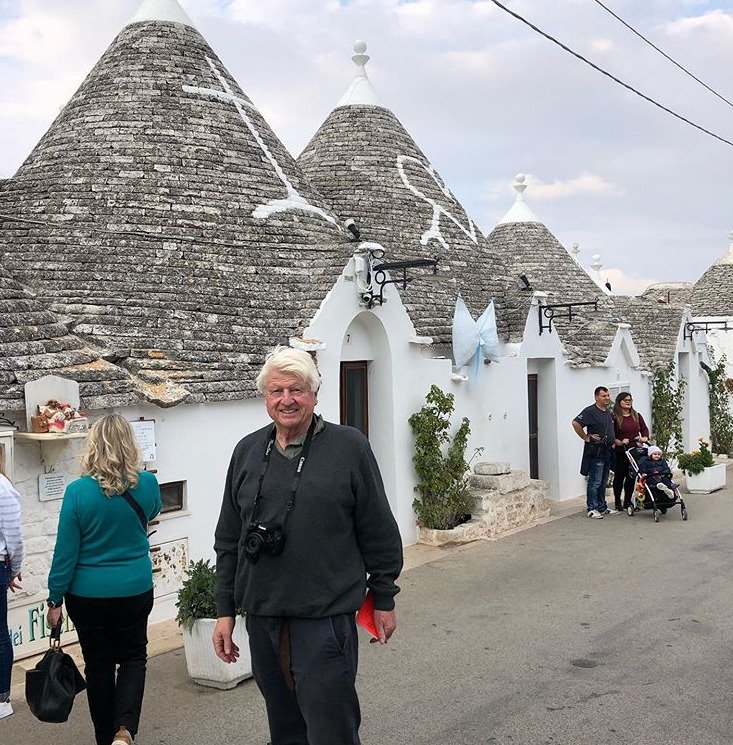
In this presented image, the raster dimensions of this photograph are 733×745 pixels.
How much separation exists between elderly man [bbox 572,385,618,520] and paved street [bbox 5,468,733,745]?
284cm

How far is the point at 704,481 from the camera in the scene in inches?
600

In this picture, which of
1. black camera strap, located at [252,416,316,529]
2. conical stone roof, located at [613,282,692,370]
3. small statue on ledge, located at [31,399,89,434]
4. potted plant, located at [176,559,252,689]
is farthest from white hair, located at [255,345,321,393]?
conical stone roof, located at [613,282,692,370]

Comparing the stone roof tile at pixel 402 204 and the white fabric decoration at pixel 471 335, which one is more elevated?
the stone roof tile at pixel 402 204

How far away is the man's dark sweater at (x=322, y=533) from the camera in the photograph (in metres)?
3.55

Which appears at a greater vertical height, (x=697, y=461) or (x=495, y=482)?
(x=495, y=482)

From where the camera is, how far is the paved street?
5336 mm

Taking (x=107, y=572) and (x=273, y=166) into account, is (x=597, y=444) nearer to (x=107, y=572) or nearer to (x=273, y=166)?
(x=273, y=166)

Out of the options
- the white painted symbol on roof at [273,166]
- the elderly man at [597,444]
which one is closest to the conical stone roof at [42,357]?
the white painted symbol on roof at [273,166]

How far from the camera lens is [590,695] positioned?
5.85 meters

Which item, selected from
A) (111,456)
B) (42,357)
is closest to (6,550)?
(111,456)

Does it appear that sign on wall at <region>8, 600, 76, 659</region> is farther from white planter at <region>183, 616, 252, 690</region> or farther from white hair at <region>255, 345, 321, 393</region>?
white hair at <region>255, 345, 321, 393</region>

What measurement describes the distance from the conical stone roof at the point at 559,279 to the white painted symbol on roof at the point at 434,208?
5.06 ft

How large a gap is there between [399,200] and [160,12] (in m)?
4.53

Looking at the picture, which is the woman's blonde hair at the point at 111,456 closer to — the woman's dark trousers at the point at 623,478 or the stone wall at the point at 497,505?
the stone wall at the point at 497,505
